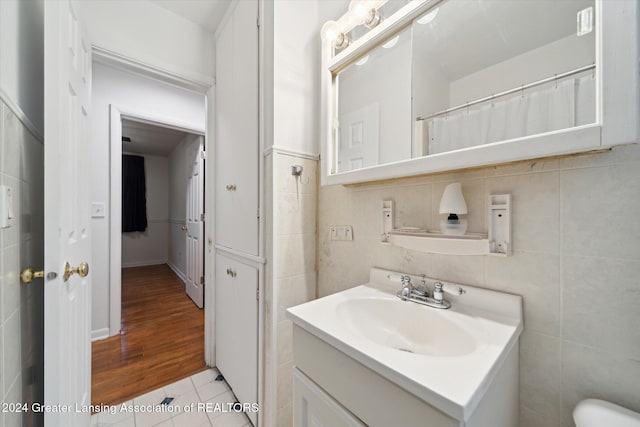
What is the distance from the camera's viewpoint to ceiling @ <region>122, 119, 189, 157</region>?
3334 millimetres

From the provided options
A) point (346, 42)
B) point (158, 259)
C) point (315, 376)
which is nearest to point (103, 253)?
point (315, 376)

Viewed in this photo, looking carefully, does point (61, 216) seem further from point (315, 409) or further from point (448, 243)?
point (448, 243)

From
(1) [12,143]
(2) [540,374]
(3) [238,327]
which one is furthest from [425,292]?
(1) [12,143]

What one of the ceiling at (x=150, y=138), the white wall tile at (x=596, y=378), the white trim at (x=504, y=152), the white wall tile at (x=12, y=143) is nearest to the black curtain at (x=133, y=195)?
the ceiling at (x=150, y=138)

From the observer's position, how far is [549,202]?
0.60 meters

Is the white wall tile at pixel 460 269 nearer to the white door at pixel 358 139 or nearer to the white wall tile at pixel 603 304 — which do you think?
the white wall tile at pixel 603 304

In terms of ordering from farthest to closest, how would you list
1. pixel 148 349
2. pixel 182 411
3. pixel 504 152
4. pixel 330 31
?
1. pixel 148 349
2. pixel 182 411
3. pixel 330 31
4. pixel 504 152

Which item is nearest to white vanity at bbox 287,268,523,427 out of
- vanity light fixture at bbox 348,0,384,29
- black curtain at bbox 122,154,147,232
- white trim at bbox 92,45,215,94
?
vanity light fixture at bbox 348,0,384,29

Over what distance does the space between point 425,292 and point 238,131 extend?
1.28 m

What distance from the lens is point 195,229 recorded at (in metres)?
2.91

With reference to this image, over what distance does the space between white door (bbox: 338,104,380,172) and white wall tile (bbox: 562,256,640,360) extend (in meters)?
0.66

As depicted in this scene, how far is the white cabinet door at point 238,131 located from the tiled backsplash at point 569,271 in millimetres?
953

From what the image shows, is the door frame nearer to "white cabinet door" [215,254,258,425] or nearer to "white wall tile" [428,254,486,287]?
"white cabinet door" [215,254,258,425]

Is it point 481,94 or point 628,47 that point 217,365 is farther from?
point 628,47
